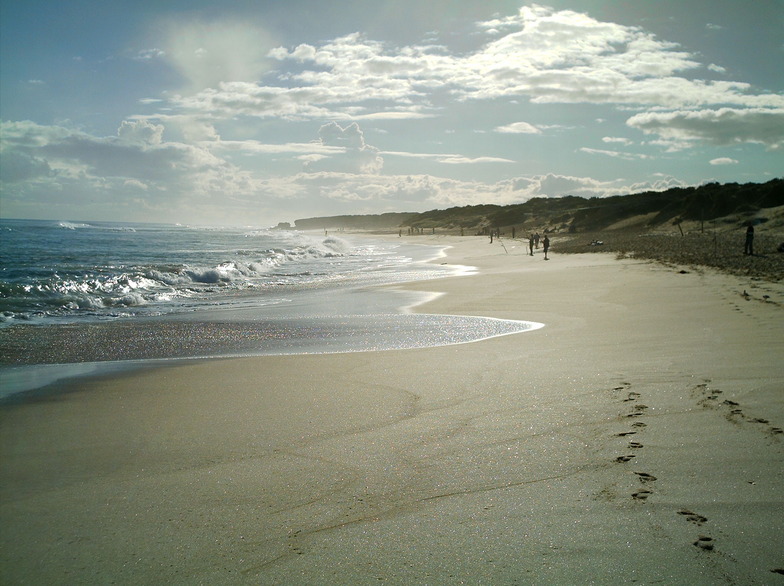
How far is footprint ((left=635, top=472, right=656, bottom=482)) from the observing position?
9.99 ft

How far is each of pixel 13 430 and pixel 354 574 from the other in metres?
3.81

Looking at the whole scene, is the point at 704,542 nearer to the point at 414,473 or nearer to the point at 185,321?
the point at 414,473

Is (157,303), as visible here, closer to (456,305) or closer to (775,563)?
(456,305)

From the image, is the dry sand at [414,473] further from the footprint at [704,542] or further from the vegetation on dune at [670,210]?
the vegetation on dune at [670,210]

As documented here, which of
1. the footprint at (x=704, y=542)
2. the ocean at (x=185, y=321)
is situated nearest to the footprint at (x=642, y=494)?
the footprint at (x=704, y=542)

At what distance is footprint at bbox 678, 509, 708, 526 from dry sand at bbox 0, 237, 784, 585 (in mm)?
20

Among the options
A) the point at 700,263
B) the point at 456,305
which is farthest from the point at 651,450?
the point at 700,263

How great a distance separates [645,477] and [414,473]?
4.43 feet

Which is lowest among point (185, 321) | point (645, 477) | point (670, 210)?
point (185, 321)

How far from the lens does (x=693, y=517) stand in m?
2.63

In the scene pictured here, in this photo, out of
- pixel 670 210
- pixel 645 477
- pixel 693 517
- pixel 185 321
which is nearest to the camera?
pixel 693 517

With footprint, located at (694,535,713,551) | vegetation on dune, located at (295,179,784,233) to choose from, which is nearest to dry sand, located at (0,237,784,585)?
footprint, located at (694,535,713,551)

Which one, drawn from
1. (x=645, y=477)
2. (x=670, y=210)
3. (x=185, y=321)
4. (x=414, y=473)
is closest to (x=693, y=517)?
(x=645, y=477)

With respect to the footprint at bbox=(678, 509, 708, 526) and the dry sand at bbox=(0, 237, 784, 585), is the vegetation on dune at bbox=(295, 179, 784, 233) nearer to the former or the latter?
the dry sand at bbox=(0, 237, 784, 585)
